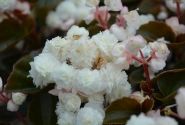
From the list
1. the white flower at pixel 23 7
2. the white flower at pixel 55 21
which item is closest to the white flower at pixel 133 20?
the white flower at pixel 55 21

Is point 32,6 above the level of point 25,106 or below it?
above

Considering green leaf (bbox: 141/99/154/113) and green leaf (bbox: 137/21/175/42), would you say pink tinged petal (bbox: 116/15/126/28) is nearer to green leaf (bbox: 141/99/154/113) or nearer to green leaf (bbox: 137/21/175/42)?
green leaf (bbox: 137/21/175/42)

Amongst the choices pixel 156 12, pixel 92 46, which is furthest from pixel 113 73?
pixel 156 12

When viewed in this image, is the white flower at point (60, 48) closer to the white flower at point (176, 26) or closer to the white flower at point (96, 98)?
the white flower at point (96, 98)

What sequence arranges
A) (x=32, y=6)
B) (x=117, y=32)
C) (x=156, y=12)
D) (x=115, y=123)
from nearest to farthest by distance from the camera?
(x=115, y=123) → (x=117, y=32) → (x=156, y=12) → (x=32, y=6)

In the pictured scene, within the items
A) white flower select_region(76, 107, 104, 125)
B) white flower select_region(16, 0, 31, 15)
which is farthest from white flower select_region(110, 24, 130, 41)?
white flower select_region(16, 0, 31, 15)


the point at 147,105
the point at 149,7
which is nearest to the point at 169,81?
the point at 147,105

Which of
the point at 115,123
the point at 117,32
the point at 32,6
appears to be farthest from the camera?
the point at 32,6

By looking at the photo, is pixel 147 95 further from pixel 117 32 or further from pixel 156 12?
pixel 156 12
